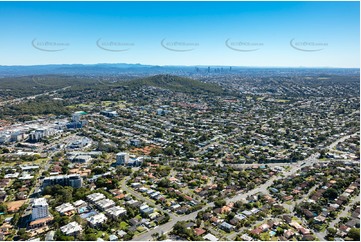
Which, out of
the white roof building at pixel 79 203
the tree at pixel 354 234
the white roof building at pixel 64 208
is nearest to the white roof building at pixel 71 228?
the white roof building at pixel 64 208

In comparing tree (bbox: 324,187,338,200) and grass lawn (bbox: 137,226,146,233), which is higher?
tree (bbox: 324,187,338,200)

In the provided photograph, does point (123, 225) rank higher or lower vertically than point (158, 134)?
lower

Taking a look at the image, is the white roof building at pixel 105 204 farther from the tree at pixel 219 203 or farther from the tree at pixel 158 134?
the tree at pixel 158 134

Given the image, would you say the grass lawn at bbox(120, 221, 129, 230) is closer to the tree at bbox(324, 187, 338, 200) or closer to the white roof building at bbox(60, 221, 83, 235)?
the white roof building at bbox(60, 221, 83, 235)

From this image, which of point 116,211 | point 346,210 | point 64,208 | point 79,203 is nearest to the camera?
point 116,211

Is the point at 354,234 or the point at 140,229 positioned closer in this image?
the point at 354,234

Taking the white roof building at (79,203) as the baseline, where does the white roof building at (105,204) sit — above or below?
above

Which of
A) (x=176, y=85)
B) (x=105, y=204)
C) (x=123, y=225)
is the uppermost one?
(x=176, y=85)

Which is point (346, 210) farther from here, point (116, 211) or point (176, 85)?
point (176, 85)

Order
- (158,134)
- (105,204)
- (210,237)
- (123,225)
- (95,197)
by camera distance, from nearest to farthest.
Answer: (210,237)
(123,225)
(105,204)
(95,197)
(158,134)

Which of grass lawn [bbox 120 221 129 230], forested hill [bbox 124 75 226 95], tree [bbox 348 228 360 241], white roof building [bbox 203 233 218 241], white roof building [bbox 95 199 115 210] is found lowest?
grass lawn [bbox 120 221 129 230]

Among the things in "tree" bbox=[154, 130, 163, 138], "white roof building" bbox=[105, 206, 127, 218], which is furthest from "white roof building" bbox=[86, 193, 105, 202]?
"tree" bbox=[154, 130, 163, 138]

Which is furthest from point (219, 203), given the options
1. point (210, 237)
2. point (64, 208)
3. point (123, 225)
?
point (64, 208)
